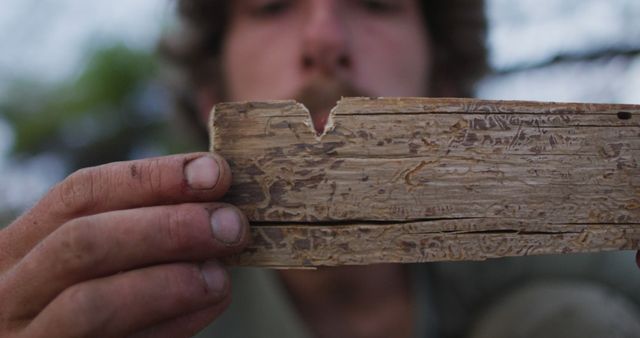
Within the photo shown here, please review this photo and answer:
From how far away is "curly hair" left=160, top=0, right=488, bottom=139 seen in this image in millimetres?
2820

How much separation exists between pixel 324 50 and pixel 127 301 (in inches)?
47.4

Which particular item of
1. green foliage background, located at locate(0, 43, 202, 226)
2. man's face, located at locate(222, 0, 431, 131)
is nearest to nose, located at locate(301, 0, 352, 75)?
man's face, located at locate(222, 0, 431, 131)

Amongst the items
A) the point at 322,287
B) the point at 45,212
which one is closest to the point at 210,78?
the point at 322,287

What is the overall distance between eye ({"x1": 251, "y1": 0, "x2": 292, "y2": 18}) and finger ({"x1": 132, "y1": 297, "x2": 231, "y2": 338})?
1.45 metres

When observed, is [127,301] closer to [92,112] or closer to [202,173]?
[202,173]

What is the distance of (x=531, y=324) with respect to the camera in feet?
6.21

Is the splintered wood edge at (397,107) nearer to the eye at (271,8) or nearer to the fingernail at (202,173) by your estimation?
the fingernail at (202,173)

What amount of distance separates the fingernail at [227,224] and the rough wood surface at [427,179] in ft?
0.14

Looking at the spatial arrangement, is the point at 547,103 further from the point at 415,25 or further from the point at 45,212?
the point at 415,25

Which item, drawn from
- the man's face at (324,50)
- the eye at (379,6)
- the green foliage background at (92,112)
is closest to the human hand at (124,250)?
the man's face at (324,50)

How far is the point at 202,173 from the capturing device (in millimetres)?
1002

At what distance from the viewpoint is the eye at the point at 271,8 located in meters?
2.22

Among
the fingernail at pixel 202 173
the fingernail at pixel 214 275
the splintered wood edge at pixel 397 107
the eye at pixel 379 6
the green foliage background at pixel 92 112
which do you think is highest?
the green foliage background at pixel 92 112

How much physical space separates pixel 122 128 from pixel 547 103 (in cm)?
956
